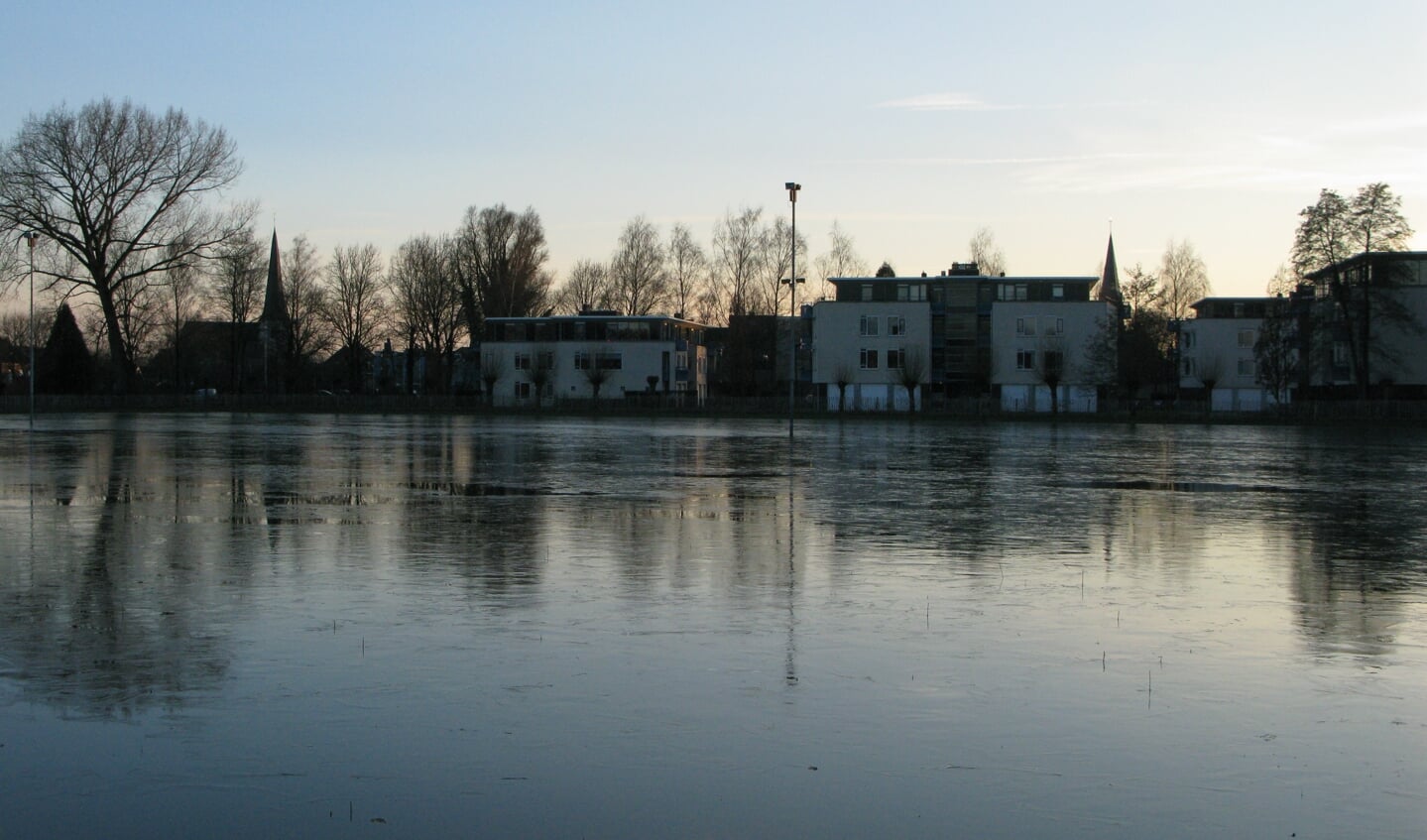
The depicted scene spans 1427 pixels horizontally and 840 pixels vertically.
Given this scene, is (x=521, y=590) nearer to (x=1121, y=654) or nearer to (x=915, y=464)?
(x=1121, y=654)

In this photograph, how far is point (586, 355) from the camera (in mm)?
116000

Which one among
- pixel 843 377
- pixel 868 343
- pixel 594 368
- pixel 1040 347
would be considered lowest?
pixel 843 377

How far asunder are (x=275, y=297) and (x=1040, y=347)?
83183 mm

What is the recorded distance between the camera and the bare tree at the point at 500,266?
367ft

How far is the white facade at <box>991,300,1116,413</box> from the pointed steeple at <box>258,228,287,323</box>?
2405 inches

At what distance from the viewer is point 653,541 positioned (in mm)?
15906

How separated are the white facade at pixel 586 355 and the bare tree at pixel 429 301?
15.1 ft

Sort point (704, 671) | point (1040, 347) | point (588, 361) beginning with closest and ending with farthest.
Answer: point (704, 671) < point (1040, 347) < point (588, 361)

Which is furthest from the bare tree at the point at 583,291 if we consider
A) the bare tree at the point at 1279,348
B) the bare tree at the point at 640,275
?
the bare tree at the point at 1279,348

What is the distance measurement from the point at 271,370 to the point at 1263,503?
127m

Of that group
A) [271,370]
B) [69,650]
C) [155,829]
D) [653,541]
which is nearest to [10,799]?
[155,829]

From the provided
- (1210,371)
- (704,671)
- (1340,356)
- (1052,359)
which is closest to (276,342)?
(1052,359)

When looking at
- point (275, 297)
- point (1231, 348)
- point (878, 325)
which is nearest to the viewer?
point (878, 325)

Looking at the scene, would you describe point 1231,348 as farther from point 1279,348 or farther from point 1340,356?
point 1279,348
